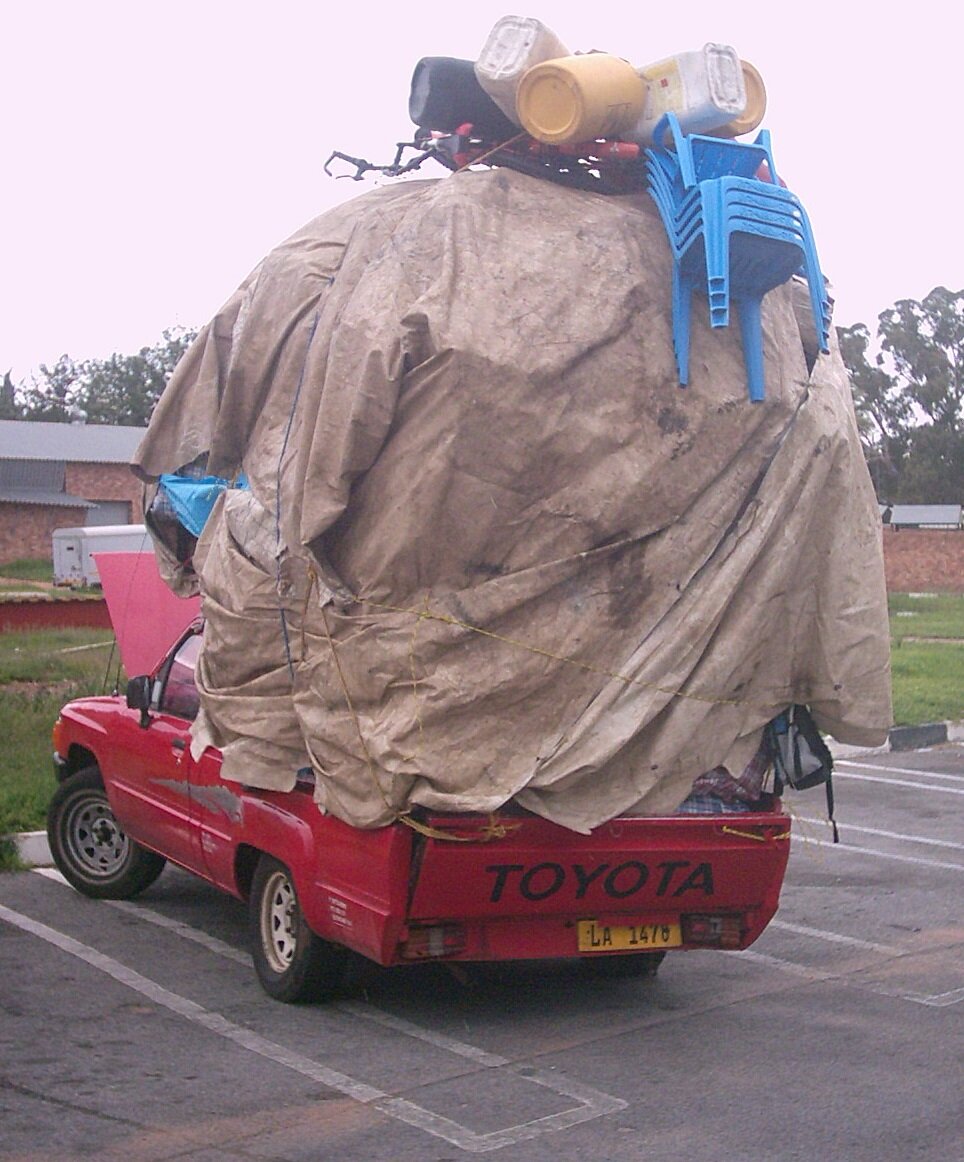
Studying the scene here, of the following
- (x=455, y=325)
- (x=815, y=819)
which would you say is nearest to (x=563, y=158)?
(x=455, y=325)

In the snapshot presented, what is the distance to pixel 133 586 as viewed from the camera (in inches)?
327

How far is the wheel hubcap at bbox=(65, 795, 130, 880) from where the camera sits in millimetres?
7934

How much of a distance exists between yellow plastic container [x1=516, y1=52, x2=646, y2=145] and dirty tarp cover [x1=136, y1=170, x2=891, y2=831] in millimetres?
240

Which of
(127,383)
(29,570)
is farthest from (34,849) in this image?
(127,383)

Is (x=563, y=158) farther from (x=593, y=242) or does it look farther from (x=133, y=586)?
(x=133, y=586)

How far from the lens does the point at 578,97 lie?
5.66m

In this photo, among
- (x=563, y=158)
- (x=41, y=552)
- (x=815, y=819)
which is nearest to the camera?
A: (x=563, y=158)

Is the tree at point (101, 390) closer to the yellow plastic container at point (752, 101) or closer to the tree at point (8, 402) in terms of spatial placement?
the tree at point (8, 402)

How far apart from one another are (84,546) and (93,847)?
29.3 m

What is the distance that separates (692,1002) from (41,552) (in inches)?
1617

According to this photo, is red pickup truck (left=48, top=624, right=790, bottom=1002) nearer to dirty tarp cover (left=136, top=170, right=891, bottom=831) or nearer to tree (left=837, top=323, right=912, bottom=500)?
dirty tarp cover (left=136, top=170, right=891, bottom=831)

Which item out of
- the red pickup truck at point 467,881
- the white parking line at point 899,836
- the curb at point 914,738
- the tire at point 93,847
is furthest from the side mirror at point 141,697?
the curb at point 914,738

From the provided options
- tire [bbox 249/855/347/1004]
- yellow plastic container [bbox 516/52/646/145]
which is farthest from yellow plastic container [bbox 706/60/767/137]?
tire [bbox 249/855/347/1004]

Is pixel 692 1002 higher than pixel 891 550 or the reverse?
the reverse
